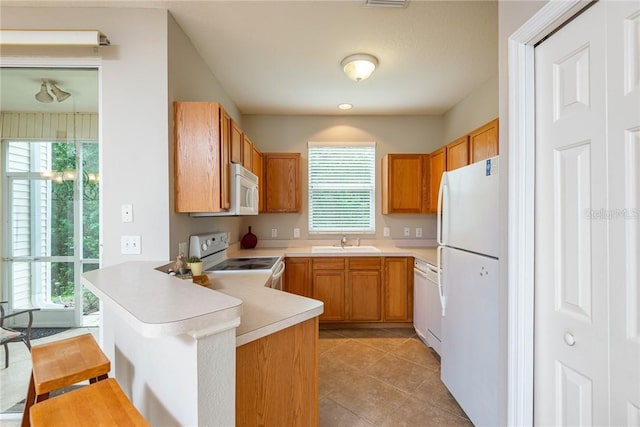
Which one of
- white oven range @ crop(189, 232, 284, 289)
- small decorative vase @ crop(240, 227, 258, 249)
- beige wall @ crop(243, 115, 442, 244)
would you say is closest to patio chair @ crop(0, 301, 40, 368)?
white oven range @ crop(189, 232, 284, 289)

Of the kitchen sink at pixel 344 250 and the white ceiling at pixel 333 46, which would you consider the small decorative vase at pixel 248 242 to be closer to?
the kitchen sink at pixel 344 250

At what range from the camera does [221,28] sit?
2049 millimetres

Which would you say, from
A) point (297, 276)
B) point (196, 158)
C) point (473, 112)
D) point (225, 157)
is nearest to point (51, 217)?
point (196, 158)

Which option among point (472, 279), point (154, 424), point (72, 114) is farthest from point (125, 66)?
point (472, 279)

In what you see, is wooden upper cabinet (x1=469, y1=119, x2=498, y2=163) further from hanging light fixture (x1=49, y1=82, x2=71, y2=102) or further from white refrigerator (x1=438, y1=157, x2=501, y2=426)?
hanging light fixture (x1=49, y1=82, x2=71, y2=102)

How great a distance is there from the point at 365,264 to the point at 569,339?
7.42 feet

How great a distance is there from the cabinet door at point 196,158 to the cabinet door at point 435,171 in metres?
2.45

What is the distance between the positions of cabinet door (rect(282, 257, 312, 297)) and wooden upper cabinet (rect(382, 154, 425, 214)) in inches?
52.6

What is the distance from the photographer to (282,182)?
3596 mm

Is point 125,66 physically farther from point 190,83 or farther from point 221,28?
point 221,28

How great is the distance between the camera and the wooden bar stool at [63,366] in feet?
3.45

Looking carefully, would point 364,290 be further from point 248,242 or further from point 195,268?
point 195,268

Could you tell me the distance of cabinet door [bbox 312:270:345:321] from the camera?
3.21 metres

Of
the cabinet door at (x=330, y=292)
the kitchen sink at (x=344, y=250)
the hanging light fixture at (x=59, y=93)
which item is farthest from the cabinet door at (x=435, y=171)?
the hanging light fixture at (x=59, y=93)
